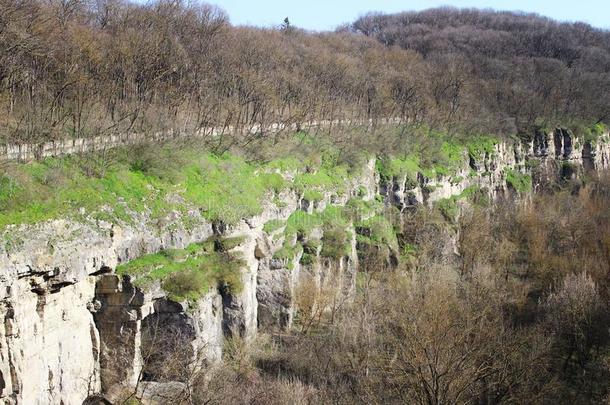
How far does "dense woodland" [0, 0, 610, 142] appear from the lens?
29.5 metres

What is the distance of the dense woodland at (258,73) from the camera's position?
29484 millimetres

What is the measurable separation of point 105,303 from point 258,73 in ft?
96.2

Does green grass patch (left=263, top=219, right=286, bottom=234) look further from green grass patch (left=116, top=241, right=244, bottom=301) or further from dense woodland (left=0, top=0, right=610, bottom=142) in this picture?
dense woodland (left=0, top=0, right=610, bottom=142)

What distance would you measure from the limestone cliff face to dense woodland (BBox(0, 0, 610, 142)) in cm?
697

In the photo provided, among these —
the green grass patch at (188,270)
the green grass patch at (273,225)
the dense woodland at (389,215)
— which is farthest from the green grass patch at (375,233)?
the green grass patch at (188,270)

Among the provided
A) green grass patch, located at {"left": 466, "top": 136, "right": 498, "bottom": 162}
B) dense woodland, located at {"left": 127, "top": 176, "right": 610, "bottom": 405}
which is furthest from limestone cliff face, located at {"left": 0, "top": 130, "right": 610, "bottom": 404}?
green grass patch, located at {"left": 466, "top": 136, "right": 498, "bottom": 162}

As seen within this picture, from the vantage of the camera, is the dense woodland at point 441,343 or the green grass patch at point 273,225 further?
the green grass patch at point 273,225

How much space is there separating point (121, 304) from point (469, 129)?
4215 centimetres

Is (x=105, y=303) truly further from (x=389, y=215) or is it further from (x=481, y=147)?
(x=481, y=147)

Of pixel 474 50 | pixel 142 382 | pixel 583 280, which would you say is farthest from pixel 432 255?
pixel 474 50

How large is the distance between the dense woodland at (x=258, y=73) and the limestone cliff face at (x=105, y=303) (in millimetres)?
6973

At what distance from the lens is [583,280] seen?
93.4 feet

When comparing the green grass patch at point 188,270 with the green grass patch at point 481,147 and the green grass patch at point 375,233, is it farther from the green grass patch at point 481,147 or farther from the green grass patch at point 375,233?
the green grass patch at point 481,147

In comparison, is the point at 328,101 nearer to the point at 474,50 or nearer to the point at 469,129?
the point at 469,129
